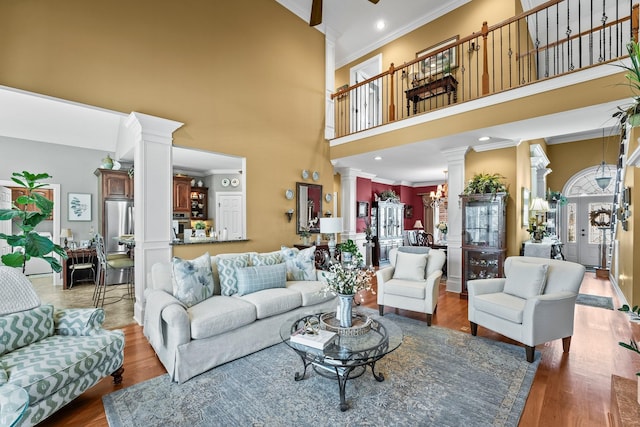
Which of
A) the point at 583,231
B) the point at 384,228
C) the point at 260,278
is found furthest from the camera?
the point at 384,228

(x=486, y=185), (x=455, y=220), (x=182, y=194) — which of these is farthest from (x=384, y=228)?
(x=182, y=194)

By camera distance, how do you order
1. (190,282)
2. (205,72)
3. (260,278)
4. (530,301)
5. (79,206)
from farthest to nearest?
(79,206) → (205,72) → (260,278) → (190,282) → (530,301)

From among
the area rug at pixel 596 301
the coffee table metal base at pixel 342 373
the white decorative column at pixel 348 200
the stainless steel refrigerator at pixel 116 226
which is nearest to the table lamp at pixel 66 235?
the stainless steel refrigerator at pixel 116 226

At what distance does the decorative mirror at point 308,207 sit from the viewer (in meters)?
5.67

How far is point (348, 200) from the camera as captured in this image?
24.7ft

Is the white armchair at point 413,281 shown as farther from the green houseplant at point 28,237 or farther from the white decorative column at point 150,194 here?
the green houseplant at point 28,237

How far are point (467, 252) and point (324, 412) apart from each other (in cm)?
400

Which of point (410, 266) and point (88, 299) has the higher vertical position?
point (410, 266)

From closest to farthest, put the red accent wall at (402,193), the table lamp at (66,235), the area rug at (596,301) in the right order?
the area rug at (596,301) → the table lamp at (66,235) → the red accent wall at (402,193)

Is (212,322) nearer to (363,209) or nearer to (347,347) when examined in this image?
(347,347)

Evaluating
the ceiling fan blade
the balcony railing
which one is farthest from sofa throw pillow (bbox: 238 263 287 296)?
the balcony railing

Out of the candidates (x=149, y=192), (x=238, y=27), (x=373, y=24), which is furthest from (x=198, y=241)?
(x=373, y=24)

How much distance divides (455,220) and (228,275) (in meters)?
4.10

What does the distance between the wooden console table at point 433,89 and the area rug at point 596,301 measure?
4.03 metres
